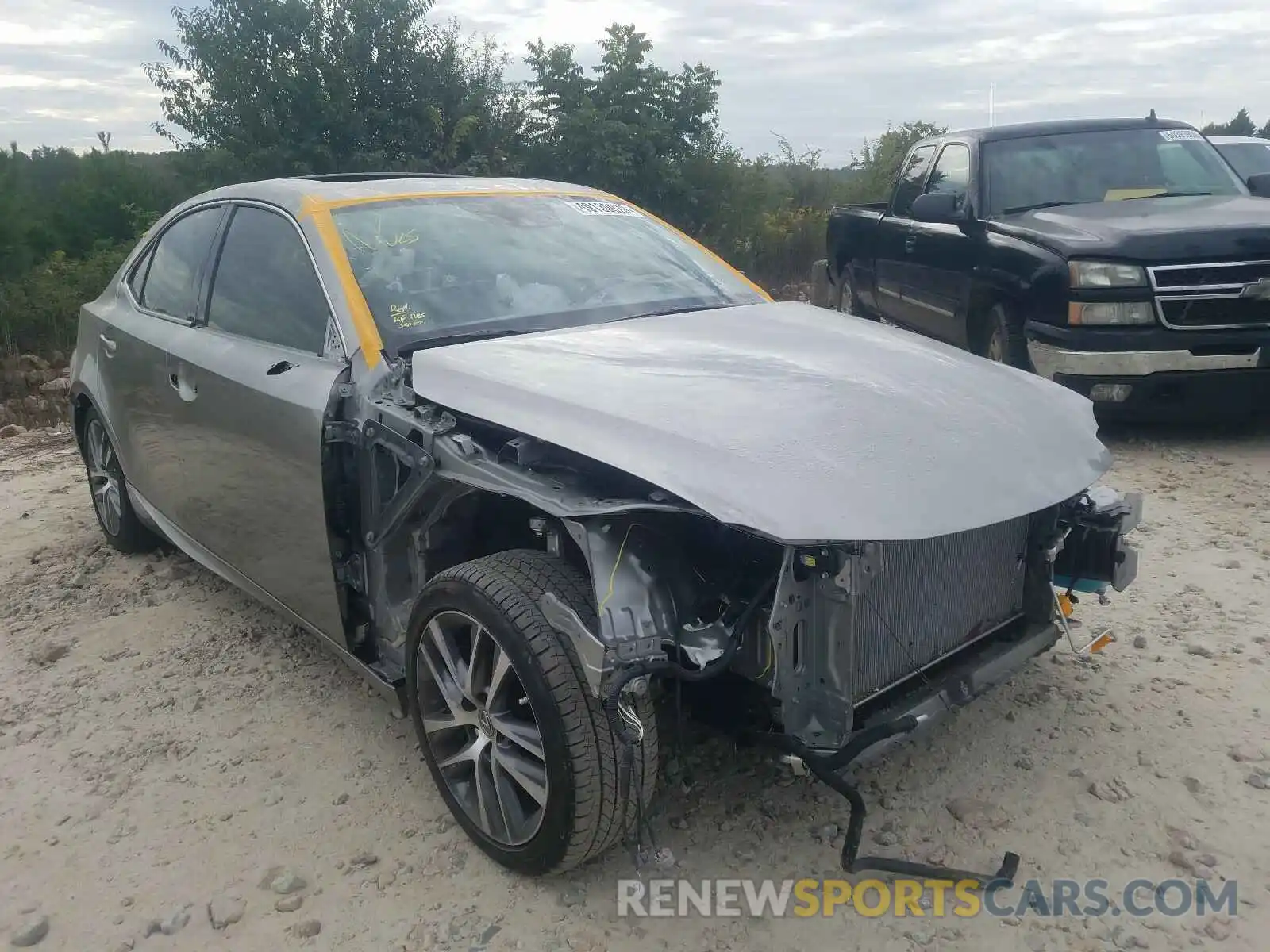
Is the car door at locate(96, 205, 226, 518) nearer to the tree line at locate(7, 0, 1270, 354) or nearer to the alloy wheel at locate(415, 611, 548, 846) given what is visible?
the alloy wheel at locate(415, 611, 548, 846)

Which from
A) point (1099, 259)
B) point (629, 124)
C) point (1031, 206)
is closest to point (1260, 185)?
point (1031, 206)

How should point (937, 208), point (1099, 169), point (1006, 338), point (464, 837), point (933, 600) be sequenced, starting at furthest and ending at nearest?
point (1099, 169)
point (937, 208)
point (1006, 338)
point (464, 837)
point (933, 600)

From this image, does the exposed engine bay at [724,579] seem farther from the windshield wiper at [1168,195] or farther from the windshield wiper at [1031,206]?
the windshield wiper at [1168,195]

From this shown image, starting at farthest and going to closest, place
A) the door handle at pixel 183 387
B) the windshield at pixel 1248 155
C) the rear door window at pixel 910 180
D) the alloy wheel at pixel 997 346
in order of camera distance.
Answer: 1. the windshield at pixel 1248 155
2. the rear door window at pixel 910 180
3. the alloy wheel at pixel 997 346
4. the door handle at pixel 183 387

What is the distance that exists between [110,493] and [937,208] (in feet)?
16.5

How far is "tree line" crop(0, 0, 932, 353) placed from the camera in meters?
15.1

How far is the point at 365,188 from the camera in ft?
11.8

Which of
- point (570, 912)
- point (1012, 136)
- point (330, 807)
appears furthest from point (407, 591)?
point (1012, 136)

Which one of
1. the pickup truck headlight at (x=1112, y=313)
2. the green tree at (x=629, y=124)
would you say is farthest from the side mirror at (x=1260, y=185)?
the green tree at (x=629, y=124)

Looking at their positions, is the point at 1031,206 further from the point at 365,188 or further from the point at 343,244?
the point at 343,244

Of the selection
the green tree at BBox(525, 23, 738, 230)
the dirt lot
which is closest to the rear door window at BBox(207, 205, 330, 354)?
the dirt lot

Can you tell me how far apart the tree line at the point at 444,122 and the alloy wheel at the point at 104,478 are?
10831 mm

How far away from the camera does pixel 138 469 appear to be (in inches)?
169

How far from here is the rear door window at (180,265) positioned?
3.92 metres
